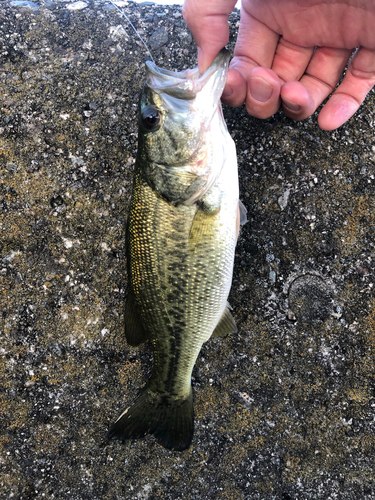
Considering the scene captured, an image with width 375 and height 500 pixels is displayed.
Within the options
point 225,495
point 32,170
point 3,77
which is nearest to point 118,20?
point 3,77

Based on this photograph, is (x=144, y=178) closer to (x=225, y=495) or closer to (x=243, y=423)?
(x=243, y=423)

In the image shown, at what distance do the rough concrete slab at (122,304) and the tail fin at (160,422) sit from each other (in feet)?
0.92

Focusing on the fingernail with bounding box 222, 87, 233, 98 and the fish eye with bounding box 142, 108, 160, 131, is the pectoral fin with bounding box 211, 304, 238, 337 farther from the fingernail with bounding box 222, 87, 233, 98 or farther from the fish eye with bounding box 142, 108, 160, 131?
the fingernail with bounding box 222, 87, 233, 98

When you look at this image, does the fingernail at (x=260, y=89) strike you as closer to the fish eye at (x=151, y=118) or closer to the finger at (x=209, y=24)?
the finger at (x=209, y=24)

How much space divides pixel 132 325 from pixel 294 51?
7.06 feet

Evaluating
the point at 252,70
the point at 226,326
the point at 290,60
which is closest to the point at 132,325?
the point at 226,326

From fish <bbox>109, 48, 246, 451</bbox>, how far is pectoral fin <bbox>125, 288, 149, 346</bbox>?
0.13 metres

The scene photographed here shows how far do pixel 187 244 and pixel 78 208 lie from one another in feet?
3.35

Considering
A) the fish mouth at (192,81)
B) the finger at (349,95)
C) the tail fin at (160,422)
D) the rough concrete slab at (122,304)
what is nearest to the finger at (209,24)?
the fish mouth at (192,81)

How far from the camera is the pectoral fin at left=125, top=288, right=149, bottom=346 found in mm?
2096

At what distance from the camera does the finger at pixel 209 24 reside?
6.25 ft

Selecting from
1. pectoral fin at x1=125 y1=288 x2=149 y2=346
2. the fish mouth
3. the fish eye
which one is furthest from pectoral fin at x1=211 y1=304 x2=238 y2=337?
the fish mouth

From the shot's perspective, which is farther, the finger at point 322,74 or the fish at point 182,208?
the finger at point 322,74

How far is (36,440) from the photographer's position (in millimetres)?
2344
